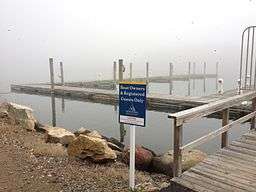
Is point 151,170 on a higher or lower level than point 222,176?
lower

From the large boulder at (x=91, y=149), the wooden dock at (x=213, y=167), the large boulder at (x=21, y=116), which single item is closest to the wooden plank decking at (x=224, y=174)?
the wooden dock at (x=213, y=167)

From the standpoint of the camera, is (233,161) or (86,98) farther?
(86,98)


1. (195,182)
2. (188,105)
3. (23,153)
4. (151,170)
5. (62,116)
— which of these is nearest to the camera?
(195,182)

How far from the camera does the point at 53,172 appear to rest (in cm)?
544

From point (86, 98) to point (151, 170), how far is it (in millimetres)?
13405

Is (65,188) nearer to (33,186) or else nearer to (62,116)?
(33,186)

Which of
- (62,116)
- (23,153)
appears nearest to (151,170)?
(23,153)

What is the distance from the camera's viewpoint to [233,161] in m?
5.16

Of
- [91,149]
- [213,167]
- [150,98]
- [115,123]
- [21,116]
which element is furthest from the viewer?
[150,98]

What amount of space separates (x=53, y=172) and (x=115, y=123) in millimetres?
8645

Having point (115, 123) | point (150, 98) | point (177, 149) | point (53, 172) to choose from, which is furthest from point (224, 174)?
point (150, 98)

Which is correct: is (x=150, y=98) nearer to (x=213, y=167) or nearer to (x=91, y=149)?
(x=91, y=149)

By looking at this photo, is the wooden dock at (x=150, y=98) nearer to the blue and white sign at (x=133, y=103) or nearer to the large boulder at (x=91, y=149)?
the large boulder at (x=91, y=149)

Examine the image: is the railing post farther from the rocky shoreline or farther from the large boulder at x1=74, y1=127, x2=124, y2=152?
the large boulder at x1=74, y1=127, x2=124, y2=152
